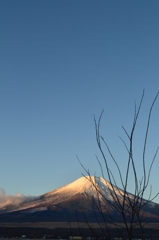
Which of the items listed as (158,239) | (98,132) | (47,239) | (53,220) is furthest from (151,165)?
(53,220)

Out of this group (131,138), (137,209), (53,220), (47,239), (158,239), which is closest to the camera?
(137,209)

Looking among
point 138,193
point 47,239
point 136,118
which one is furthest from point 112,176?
point 47,239

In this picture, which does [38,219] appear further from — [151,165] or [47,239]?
[151,165]

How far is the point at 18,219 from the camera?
19425cm

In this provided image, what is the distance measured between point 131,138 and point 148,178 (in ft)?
2.11

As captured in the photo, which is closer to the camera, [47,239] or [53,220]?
[47,239]

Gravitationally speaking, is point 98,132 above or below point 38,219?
below

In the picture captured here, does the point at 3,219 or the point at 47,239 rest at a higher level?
the point at 3,219

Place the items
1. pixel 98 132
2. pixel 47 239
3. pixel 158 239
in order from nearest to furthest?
pixel 98 132 < pixel 47 239 < pixel 158 239

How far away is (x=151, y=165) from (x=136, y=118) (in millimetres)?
712

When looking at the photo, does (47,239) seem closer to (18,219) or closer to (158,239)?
(158,239)

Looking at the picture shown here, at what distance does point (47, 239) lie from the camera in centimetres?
9056

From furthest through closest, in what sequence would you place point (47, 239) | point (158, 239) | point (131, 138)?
point (158, 239), point (47, 239), point (131, 138)

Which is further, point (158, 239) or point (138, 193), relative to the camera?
point (158, 239)
